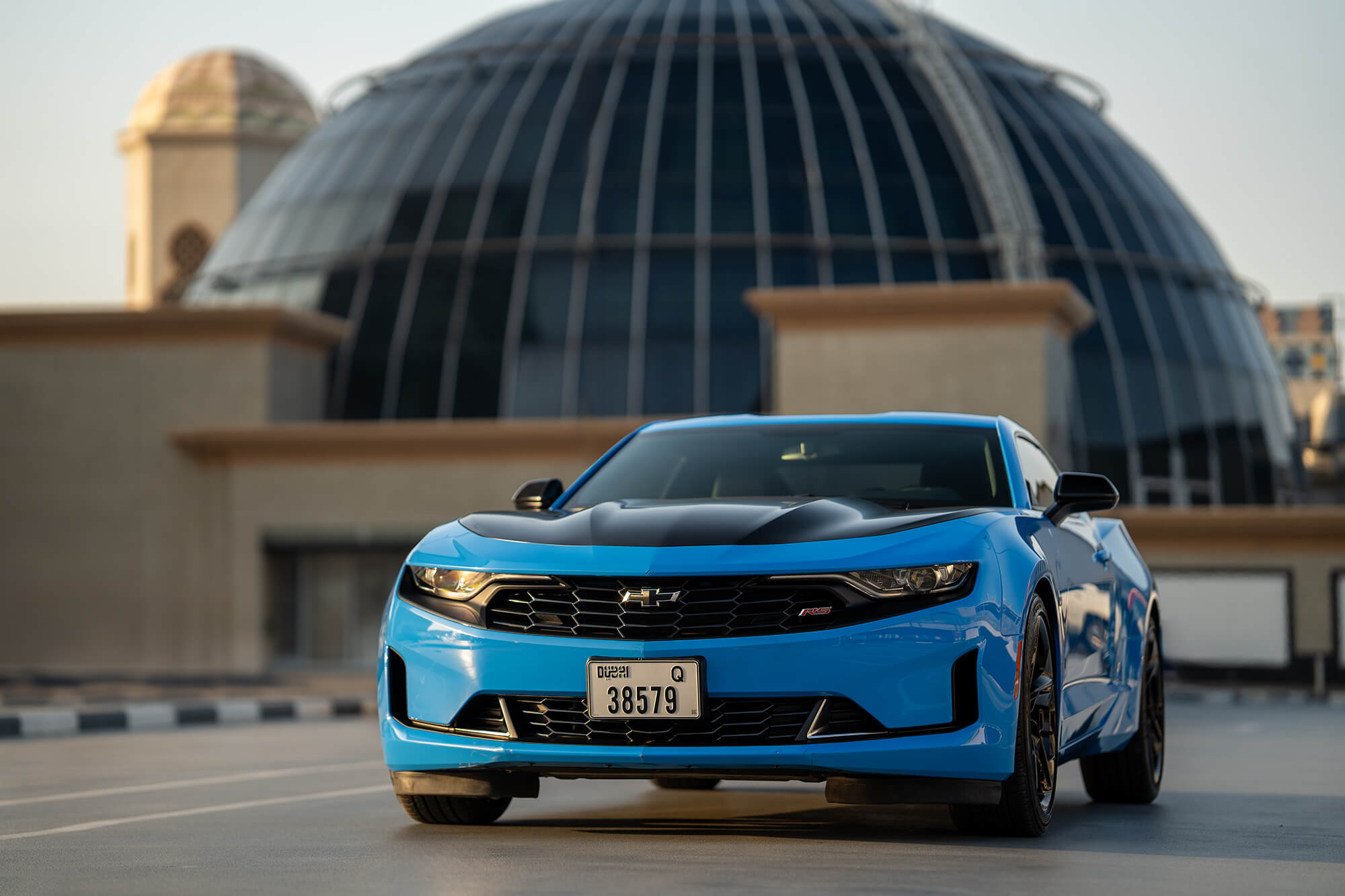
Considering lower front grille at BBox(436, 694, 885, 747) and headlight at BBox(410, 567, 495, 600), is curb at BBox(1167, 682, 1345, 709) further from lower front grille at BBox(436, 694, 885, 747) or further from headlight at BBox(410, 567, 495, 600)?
headlight at BBox(410, 567, 495, 600)

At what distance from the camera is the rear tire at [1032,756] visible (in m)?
6.97

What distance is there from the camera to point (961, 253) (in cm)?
3130

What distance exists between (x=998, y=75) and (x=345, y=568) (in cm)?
1446

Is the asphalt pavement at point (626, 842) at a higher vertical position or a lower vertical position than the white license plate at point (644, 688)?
lower

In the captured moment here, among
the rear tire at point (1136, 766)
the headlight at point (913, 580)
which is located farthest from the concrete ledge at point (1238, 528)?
the headlight at point (913, 580)

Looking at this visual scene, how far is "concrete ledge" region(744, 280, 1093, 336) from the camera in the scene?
89.4 feet

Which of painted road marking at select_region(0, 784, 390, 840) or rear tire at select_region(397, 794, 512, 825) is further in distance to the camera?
painted road marking at select_region(0, 784, 390, 840)

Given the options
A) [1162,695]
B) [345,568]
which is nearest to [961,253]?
[345,568]

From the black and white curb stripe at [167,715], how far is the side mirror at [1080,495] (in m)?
10.4

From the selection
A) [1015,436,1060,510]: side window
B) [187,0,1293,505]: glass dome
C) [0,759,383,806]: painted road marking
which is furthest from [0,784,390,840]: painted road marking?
[187,0,1293,505]: glass dome

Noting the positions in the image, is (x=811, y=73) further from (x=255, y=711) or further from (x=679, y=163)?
(x=255, y=711)

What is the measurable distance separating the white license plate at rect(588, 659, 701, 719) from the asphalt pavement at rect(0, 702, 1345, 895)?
0.46m

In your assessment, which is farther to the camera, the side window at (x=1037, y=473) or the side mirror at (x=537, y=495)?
the side window at (x=1037, y=473)

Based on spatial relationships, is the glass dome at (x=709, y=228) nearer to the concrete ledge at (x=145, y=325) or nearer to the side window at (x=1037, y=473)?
the concrete ledge at (x=145, y=325)
